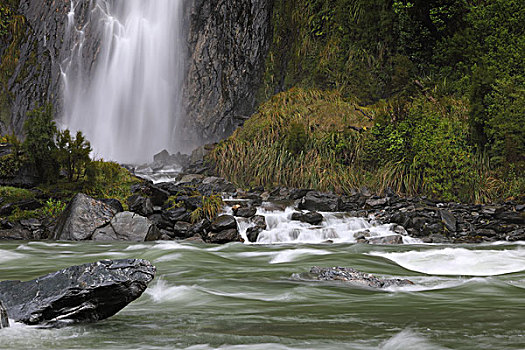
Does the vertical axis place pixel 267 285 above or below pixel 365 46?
below

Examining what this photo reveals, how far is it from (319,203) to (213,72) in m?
13.6

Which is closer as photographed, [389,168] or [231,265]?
[231,265]

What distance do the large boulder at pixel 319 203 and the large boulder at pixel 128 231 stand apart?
3.40 m

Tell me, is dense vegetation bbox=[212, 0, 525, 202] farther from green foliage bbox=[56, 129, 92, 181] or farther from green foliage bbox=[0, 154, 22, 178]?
green foliage bbox=[0, 154, 22, 178]

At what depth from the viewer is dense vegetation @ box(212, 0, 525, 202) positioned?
33.6ft

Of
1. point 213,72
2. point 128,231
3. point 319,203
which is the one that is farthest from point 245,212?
point 213,72

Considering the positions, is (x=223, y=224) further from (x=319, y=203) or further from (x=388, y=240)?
(x=388, y=240)

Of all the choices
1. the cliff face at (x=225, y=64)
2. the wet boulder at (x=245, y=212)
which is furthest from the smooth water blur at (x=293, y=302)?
the cliff face at (x=225, y=64)

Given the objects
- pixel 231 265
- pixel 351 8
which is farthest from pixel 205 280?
pixel 351 8

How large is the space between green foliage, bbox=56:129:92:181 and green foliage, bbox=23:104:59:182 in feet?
0.51

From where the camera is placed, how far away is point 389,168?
11047mm

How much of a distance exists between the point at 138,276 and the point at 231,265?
3265mm

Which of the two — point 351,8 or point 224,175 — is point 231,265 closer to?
point 224,175


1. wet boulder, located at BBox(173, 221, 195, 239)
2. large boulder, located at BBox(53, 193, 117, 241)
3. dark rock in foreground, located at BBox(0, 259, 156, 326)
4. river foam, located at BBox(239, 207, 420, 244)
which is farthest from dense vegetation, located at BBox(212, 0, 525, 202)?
dark rock in foreground, located at BBox(0, 259, 156, 326)
